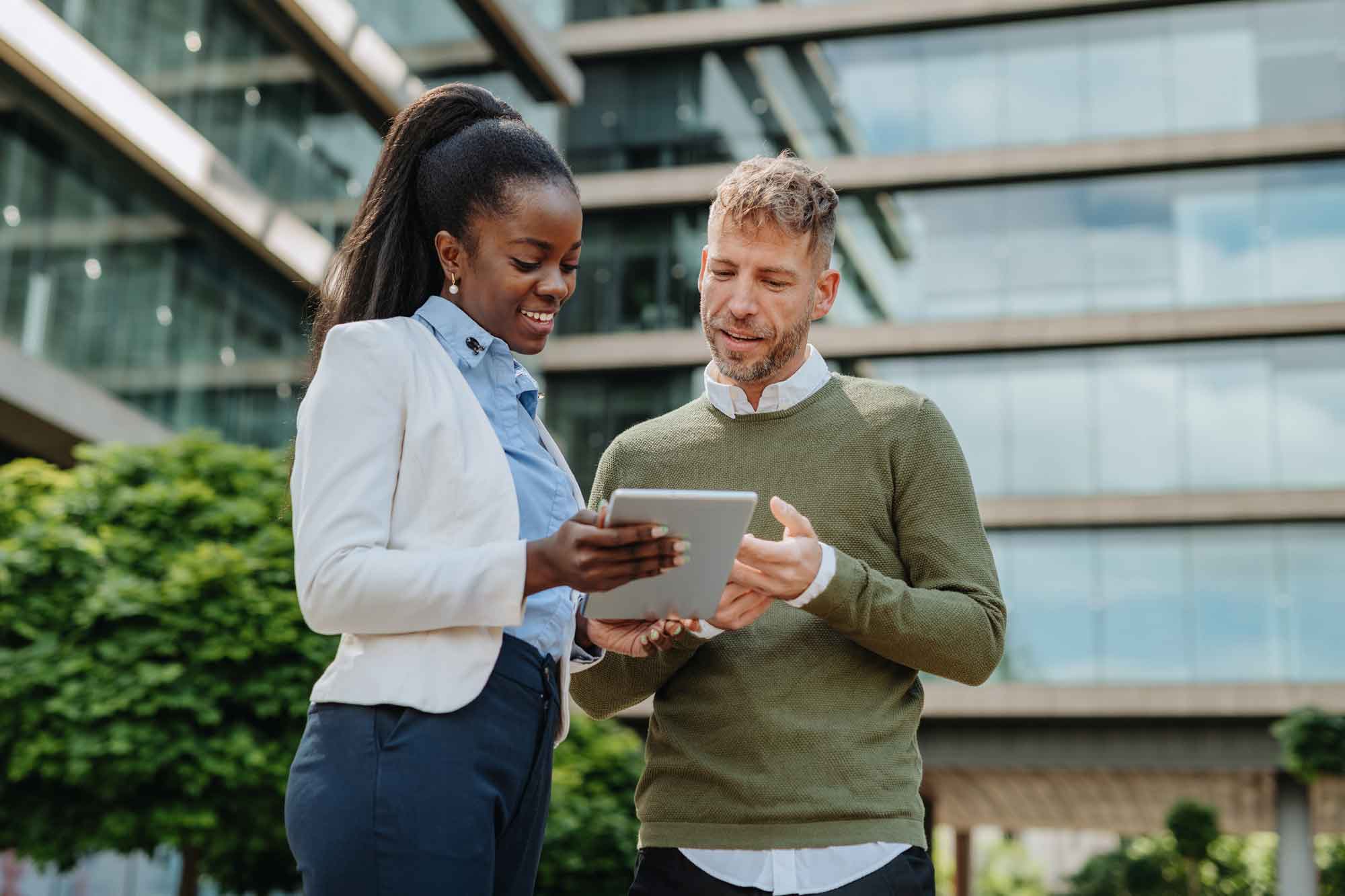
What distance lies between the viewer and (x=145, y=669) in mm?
10250

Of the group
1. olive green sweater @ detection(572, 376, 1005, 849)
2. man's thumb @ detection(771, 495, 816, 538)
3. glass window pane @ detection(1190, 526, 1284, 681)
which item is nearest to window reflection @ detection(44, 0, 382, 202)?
olive green sweater @ detection(572, 376, 1005, 849)

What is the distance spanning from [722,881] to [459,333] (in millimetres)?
1067

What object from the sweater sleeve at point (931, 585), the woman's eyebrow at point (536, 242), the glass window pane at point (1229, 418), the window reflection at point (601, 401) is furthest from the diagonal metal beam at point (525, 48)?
the woman's eyebrow at point (536, 242)

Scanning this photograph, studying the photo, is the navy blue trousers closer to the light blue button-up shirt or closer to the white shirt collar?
the light blue button-up shirt

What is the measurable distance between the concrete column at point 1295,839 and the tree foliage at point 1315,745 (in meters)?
3.01

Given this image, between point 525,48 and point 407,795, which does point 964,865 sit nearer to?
point 525,48

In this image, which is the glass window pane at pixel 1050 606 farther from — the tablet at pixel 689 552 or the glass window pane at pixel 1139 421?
the tablet at pixel 689 552

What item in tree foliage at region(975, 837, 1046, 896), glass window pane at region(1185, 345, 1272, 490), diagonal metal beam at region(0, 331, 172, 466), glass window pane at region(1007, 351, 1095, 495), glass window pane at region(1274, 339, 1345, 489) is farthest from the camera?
tree foliage at region(975, 837, 1046, 896)

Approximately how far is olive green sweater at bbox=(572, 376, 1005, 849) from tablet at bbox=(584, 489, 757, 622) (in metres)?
0.24

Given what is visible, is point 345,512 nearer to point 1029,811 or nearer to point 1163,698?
point 1163,698

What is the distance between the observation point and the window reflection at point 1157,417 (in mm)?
23906

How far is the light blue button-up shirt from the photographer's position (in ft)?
7.72

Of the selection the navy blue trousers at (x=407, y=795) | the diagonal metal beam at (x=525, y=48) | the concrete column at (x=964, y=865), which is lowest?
the concrete column at (x=964, y=865)

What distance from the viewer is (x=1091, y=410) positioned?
81.0 feet
